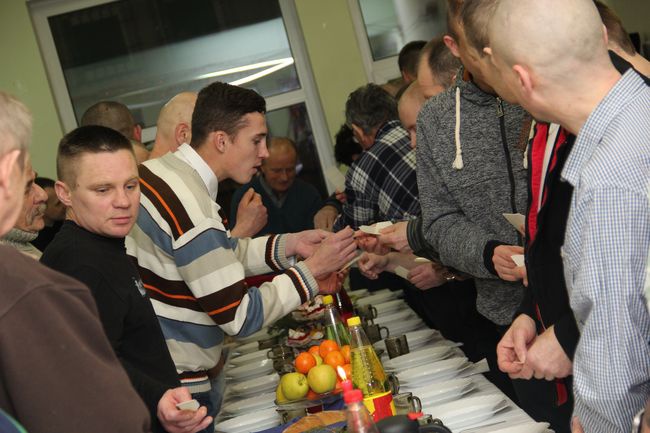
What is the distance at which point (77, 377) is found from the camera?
1384 millimetres

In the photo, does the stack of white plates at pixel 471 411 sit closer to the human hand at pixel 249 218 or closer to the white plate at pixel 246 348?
the human hand at pixel 249 218

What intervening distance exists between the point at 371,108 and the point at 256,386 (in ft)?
4.59

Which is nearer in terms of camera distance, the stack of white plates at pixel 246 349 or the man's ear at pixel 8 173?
the man's ear at pixel 8 173

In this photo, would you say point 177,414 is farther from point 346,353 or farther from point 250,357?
point 250,357

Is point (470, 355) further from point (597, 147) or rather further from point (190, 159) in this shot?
point (597, 147)

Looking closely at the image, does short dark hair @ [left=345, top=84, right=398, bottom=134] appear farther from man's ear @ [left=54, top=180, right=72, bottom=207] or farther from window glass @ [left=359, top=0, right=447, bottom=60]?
window glass @ [left=359, top=0, right=447, bottom=60]

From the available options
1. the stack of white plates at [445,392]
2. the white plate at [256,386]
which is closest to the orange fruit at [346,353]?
the stack of white plates at [445,392]

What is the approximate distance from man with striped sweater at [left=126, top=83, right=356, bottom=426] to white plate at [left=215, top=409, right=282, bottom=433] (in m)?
0.17

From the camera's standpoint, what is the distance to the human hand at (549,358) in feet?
5.75

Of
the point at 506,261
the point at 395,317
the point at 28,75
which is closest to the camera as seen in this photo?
the point at 506,261

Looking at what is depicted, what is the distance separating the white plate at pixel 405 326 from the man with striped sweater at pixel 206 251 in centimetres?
58

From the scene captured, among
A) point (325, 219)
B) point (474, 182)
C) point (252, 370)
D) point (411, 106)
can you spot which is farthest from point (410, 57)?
point (474, 182)

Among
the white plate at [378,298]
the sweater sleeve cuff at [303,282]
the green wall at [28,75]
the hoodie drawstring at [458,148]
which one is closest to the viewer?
the hoodie drawstring at [458,148]

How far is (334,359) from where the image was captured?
2.82 m
